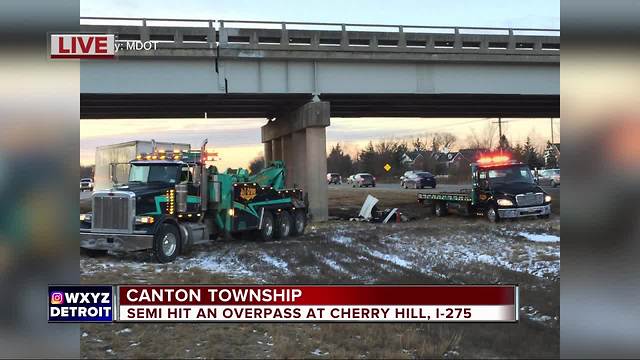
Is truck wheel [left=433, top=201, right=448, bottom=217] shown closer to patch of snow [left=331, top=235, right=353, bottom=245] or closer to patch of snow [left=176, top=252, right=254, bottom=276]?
patch of snow [left=331, top=235, right=353, bottom=245]

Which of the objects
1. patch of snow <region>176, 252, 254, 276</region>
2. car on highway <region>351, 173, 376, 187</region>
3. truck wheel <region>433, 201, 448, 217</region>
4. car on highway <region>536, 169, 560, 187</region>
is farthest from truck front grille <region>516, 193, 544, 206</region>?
car on highway <region>351, 173, 376, 187</region>

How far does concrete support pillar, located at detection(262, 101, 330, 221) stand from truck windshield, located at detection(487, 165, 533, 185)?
275 inches

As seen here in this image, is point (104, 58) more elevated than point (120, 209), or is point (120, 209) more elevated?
point (104, 58)

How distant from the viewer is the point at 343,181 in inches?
1262

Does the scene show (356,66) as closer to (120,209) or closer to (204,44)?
(204,44)

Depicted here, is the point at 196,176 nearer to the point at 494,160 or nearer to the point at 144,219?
the point at 144,219

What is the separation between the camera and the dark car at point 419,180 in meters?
32.5

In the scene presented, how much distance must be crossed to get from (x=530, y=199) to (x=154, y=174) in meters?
11.9

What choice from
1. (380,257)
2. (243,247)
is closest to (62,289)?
(380,257)

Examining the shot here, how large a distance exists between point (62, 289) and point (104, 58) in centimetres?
167

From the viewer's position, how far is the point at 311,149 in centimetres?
2116

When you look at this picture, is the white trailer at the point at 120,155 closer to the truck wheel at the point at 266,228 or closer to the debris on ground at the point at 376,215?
the truck wheel at the point at 266,228

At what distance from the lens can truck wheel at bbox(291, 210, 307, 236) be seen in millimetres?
15086

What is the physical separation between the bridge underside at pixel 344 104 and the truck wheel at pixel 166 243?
6447 millimetres
